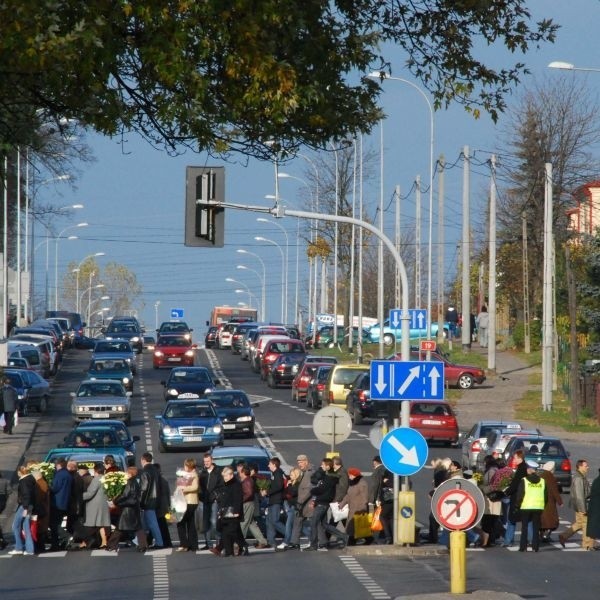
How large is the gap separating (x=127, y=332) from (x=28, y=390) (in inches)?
1338

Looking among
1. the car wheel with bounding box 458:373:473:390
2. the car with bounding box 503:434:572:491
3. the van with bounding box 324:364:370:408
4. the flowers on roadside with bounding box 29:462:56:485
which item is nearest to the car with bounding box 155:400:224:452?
the car with bounding box 503:434:572:491

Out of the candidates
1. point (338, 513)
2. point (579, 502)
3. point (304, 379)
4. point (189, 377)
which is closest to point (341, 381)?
point (304, 379)

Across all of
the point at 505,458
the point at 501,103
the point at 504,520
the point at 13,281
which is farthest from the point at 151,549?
the point at 13,281

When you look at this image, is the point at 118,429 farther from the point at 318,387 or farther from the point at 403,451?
the point at 318,387

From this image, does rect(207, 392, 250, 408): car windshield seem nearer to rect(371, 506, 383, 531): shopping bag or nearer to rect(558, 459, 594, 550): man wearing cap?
rect(371, 506, 383, 531): shopping bag

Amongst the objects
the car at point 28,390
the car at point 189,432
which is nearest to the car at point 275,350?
the car at point 28,390

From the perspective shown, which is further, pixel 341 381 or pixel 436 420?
pixel 341 381

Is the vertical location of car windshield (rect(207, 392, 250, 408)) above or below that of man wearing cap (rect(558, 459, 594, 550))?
above

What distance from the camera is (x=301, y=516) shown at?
26891 millimetres

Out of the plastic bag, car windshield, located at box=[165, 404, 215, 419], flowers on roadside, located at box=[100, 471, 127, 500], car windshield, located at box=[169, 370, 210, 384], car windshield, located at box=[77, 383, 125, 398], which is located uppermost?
car windshield, located at box=[169, 370, 210, 384]

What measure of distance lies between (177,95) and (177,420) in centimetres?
3259

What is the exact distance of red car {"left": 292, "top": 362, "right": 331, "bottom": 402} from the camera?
6088 cm

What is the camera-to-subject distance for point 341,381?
5525 cm

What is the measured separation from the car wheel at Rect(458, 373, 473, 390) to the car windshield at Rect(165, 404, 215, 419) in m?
21.6
